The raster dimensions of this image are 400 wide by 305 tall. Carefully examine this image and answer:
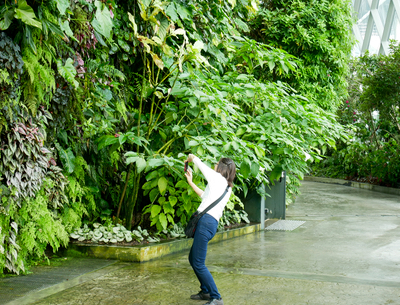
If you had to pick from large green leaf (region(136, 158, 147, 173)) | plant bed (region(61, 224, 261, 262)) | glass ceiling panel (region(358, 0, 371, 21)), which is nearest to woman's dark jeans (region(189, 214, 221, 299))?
large green leaf (region(136, 158, 147, 173))

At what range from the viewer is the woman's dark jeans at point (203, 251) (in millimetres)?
4414

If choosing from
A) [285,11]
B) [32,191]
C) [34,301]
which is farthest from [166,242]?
[285,11]

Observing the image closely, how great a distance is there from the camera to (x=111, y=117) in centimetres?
657

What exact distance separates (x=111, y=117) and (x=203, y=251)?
9.38ft

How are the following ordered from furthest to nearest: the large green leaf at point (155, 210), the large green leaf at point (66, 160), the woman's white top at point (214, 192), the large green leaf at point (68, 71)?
the large green leaf at point (155, 210) → the large green leaf at point (66, 160) → the large green leaf at point (68, 71) → the woman's white top at point (214, 192)

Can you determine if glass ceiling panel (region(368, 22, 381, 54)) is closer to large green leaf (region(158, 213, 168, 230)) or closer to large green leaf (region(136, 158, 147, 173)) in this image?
large green leaf (region(158, 213, 168, 230))

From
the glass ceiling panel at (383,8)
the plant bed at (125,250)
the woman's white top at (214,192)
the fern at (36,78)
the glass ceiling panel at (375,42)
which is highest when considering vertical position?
the glass ceiling panel at (383,8)

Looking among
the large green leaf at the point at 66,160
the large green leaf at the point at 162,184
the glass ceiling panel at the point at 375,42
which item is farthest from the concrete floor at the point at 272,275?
the glass ceiling panel at the point at 375,42

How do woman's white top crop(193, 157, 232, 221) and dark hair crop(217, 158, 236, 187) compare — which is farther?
dark hair crop(217, 158, 236, 187)

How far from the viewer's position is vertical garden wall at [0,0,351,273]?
4910 millimetres

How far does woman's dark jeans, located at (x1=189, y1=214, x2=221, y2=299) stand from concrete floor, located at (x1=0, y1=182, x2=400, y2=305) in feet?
0.93

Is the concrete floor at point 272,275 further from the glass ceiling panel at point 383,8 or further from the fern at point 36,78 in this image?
the glass ceiling panel at point 383,8

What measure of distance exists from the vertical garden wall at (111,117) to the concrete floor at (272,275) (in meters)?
0.80

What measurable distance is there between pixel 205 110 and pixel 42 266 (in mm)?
2851
